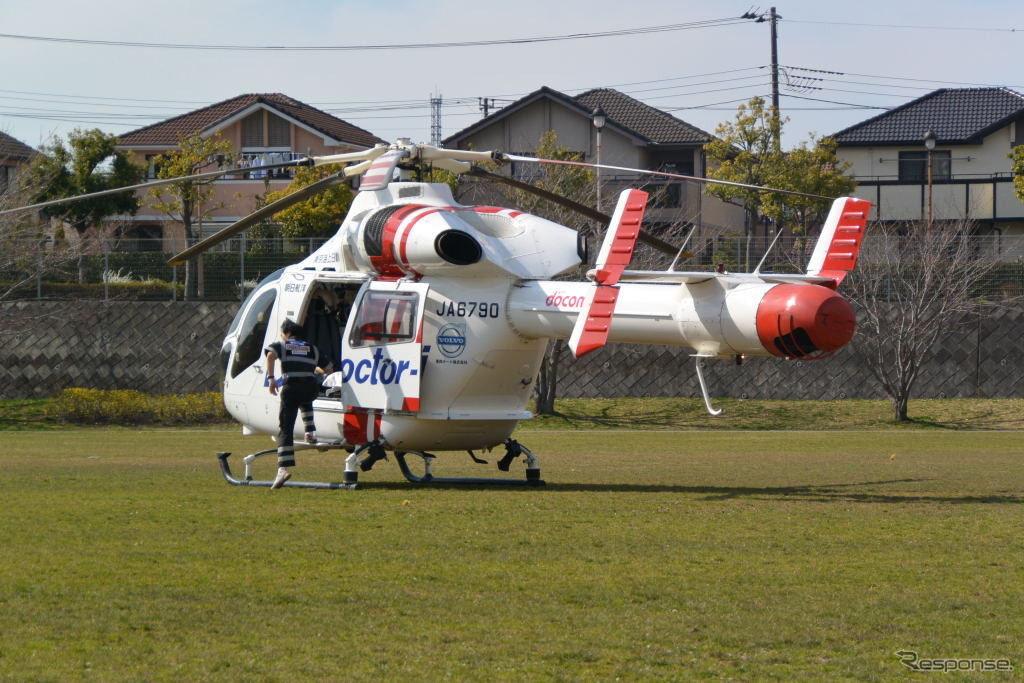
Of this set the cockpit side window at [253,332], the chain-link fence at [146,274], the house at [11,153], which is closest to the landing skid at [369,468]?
the cockpit side window at [253,332]

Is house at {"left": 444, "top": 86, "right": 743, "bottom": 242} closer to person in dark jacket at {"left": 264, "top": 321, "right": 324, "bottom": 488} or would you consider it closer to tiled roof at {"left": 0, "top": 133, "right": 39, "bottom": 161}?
tiled roof at {"left": 0, "top": 133, "right": 39, "bottom": 161}

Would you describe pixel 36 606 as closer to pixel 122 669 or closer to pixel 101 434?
pixel 122 669

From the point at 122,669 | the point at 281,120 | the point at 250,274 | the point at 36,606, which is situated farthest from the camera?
the point at 281,120

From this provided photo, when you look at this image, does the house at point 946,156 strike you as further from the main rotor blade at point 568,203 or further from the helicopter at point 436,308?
the helicopter at point 436,308

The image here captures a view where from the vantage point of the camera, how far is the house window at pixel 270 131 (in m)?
65.4

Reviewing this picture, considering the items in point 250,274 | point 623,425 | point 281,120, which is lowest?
point 623,425

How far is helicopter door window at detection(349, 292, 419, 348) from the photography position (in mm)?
16219

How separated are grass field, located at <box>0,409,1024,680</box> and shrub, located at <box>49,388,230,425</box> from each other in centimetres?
1823

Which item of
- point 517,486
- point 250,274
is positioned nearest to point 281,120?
point 250,274

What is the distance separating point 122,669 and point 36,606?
1750 mm

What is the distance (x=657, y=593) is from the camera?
9.15 m

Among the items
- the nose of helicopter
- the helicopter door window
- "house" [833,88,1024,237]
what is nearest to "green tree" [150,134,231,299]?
"house" [833,88,1024,237]

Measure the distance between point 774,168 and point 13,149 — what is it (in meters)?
42.9

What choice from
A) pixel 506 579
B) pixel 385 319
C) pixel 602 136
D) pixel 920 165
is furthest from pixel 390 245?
pixel 920 165
